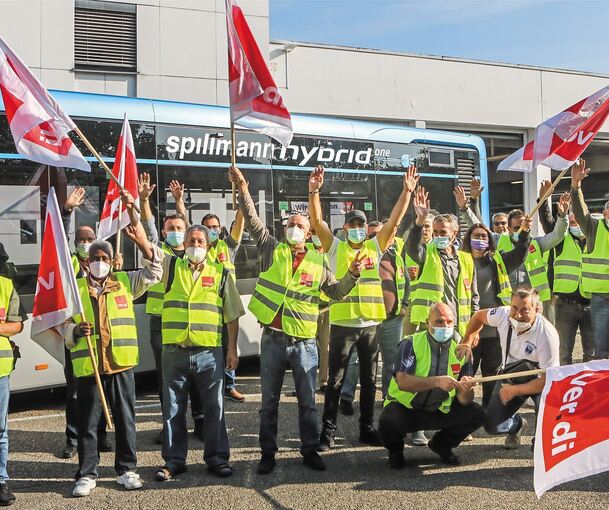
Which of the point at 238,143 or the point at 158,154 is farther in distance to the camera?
the point at 238,143

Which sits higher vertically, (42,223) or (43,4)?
(43,4)

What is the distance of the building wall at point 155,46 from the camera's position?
14859 mm

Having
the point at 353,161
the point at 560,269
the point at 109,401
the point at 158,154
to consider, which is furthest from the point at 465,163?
the point at 109,401

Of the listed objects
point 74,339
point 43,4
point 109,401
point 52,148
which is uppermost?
point 43,4

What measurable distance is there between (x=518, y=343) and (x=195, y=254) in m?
2.67

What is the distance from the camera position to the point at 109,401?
5.54 metres

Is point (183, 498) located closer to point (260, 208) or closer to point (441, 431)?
point (441, 431)

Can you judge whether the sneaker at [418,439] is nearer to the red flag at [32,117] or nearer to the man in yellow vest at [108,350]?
the man in yellow vest at [108,350]

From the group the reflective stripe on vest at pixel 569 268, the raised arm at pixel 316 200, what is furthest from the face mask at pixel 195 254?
the reflective stripe on vest at pixel 569 268

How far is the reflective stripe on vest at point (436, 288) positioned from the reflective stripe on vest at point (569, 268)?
204 cm

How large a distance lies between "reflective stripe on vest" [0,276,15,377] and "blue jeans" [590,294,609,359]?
5.54 metres

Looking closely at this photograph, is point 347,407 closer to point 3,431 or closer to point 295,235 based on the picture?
point 295,235

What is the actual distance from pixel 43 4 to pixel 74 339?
11603mm

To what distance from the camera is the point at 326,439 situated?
633 cm
